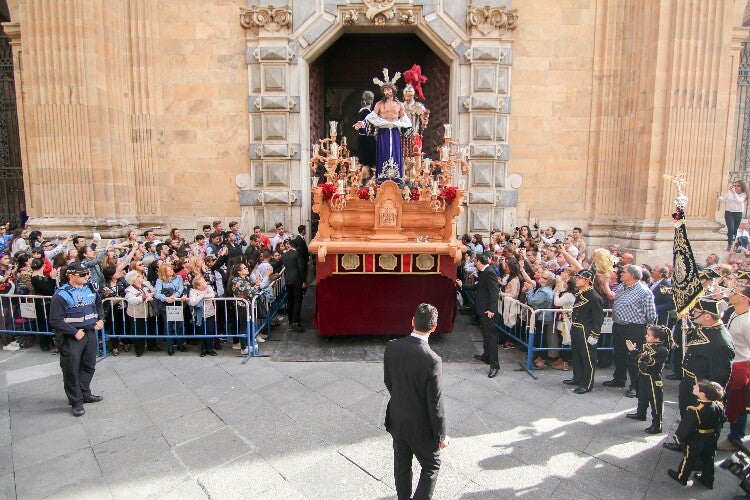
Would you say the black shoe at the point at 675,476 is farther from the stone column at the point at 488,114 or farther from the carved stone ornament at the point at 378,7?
the carved stone ornament at the point at 378,7

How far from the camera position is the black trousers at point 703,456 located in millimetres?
4582

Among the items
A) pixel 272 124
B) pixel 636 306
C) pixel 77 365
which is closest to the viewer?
pixel 77 365

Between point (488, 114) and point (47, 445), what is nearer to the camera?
point (47, 445)

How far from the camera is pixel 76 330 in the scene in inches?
237

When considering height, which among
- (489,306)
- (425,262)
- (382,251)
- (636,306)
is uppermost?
(382,251)

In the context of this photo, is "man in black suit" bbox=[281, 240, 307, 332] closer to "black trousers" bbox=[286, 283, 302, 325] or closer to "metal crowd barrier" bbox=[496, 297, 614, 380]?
"black trousers" bbox=[286, 283, 302, 325]

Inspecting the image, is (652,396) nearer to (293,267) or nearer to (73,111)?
(293,267)

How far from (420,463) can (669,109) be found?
1106 cm

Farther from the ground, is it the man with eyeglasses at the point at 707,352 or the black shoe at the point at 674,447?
the man with eyeglasses at the point at 707,352

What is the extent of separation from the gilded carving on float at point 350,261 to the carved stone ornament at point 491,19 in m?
7.65

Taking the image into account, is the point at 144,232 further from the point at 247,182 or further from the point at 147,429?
the point at 147,429

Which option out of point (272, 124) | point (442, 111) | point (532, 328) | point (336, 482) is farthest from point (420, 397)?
point (442, 111)

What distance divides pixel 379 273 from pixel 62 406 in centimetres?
481

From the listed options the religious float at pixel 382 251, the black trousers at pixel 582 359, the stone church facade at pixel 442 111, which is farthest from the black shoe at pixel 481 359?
the stone church facade at pixel 442 111
